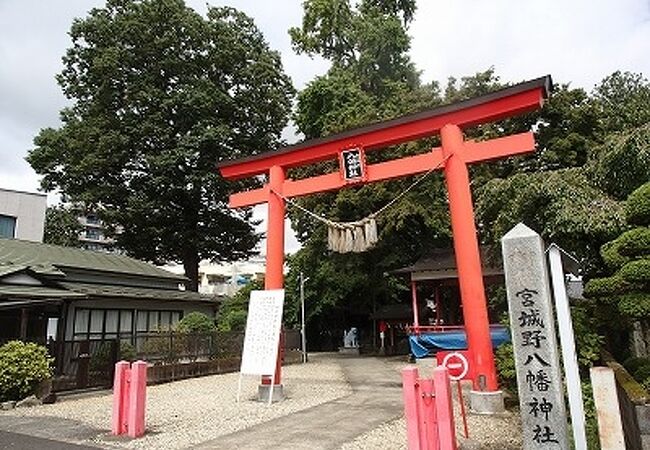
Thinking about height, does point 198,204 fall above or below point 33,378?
above

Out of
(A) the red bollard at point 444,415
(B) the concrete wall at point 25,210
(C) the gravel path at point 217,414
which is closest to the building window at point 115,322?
(C) the gravel path at point 217,414

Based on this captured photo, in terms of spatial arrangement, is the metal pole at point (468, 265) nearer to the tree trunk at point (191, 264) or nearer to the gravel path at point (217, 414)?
the gravel path at point (217, 414)

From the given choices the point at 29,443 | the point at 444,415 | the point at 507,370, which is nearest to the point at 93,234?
the point at 29,443

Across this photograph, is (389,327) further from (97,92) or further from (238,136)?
(97,92)

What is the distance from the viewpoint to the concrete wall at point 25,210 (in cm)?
2532

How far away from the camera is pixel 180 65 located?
3041cm

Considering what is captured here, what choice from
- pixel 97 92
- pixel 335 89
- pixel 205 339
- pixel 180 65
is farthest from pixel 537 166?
pixel 97 92

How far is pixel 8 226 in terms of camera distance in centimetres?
2547

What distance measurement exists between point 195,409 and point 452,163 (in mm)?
7884

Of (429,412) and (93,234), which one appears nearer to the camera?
(429,412)

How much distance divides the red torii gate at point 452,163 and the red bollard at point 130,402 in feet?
12.8

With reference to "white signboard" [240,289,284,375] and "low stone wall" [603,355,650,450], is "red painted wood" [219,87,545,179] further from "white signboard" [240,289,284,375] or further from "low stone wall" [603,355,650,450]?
"low stone wall" [603,355,650,450]

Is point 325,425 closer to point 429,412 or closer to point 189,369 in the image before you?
point 429,412

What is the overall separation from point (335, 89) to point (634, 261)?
73.1 feet
